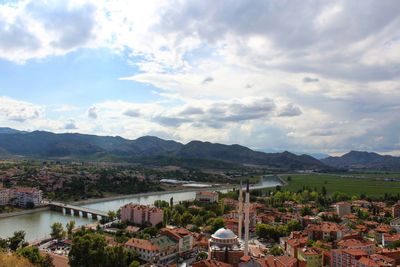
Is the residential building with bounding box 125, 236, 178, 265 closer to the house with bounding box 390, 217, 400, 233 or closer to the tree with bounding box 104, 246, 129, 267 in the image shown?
the tree with bounding box 104, 246, 129, 267

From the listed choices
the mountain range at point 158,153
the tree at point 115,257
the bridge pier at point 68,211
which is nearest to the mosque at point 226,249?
the tree at point 115,257

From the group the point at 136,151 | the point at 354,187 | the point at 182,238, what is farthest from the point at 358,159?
the point at 182,238

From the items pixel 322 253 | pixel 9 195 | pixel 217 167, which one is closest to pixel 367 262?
pixel 322 253

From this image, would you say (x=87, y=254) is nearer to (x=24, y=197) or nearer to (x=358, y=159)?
(x=24, y=197)

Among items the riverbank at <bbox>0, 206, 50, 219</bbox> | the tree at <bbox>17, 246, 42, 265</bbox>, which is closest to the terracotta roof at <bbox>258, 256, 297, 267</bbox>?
the tree at <bbox>17, 246, 42, 265</bbox>

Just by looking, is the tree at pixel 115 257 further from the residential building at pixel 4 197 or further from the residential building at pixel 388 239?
the residential building at pixel 4 197
